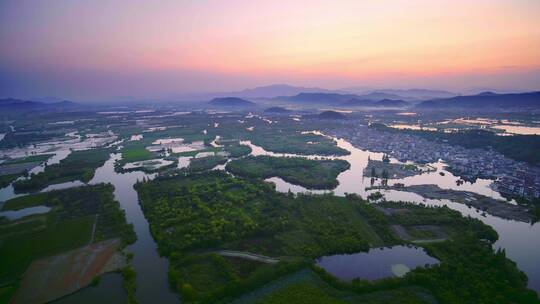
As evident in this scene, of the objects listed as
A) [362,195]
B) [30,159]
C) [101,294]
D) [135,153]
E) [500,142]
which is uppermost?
[500,142]

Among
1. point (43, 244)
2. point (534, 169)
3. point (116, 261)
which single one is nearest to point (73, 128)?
point (43, 244)

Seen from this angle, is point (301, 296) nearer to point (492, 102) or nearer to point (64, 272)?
point (64, 272)

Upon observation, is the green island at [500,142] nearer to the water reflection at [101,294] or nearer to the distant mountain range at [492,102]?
the water reflection at [101,294]

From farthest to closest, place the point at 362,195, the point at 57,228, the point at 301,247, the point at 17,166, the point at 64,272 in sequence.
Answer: the point at 17,166
the point at 362,195
the point at 57,228
the point at 301,247
the point at 64,272

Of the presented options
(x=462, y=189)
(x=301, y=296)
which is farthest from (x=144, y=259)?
(x=462, y=189)

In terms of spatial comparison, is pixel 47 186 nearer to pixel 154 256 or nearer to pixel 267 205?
pixel 154 256
